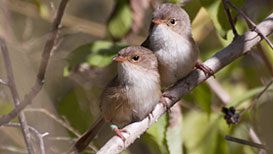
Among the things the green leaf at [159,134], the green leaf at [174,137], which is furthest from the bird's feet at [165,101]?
the green leaf at [174,137]

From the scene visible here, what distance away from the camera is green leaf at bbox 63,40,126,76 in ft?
13.1

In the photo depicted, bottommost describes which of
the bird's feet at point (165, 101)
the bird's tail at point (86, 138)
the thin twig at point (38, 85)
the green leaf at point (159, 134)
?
the green leaf at point (159, 134)

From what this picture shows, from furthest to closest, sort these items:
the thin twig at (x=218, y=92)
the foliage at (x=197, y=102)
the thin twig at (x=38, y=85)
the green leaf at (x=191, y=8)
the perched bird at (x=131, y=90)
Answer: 1. the thin twig at (x=218, y=92)
2. the green leaf at (x=191, y=8)
3. the foliage at (x=197, y=102)
4. the perched bird at (x=131, y=90)
5. the thin twig at (x=38, y=85)

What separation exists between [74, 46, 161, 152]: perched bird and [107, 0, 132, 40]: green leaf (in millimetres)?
699

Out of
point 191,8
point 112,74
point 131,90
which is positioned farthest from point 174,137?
point 112,74

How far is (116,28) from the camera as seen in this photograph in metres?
4.48

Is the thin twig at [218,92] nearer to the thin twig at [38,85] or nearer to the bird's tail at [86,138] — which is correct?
the bird's tail at [86,138]

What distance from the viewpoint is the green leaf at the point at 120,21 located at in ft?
14.6

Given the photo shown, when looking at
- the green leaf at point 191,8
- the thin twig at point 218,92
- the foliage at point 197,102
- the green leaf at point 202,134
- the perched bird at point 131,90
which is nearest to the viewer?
the perched bird at point 131,90

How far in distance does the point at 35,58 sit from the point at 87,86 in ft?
2.42

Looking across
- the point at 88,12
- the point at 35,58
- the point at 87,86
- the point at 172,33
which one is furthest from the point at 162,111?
the point at 88,12

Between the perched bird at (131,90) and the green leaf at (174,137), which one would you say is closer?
the perched bird at (131,90)

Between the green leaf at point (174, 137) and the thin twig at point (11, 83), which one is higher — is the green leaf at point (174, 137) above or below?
below

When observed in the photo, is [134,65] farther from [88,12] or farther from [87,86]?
[88,12]
